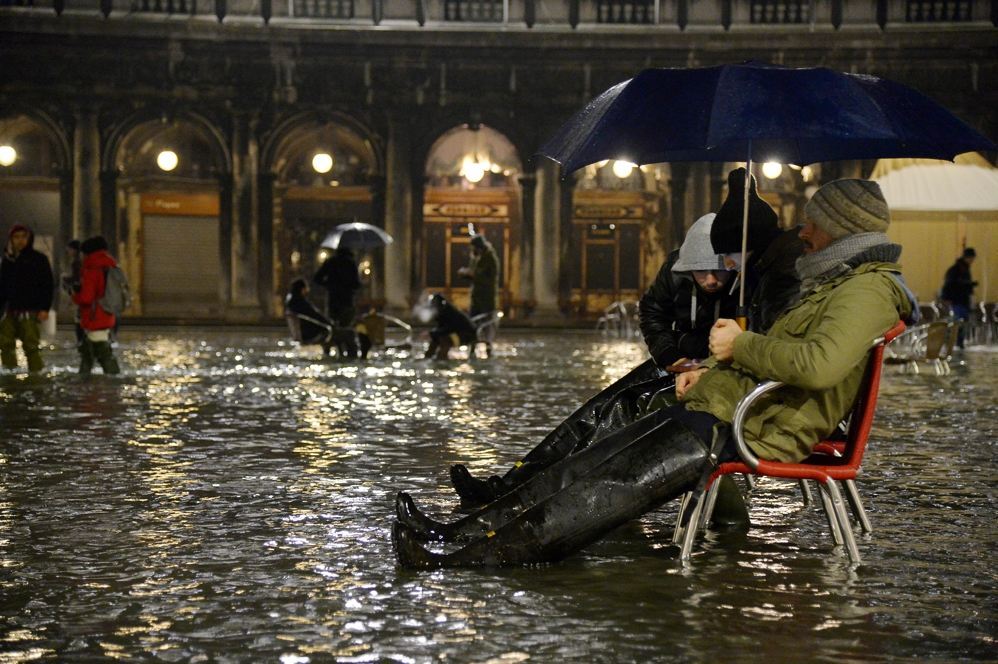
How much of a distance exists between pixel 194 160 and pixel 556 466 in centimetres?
2991

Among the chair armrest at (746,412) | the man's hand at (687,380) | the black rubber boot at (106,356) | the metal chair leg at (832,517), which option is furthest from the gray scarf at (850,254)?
the black rubber boot at (106,356)

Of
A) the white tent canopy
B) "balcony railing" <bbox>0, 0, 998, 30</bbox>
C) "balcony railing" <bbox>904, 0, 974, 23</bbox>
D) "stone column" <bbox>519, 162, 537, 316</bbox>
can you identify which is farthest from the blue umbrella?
"balcony railing" <bbox>904, 0, 974, 23</bbox>

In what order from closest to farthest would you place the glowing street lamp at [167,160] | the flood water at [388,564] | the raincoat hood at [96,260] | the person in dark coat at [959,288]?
the flood water at [388,564], the raincoat hood at [96,260], the person in dark coat at [959,288], the glowing street lamp at [167,160]

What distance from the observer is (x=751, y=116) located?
21.4 feet

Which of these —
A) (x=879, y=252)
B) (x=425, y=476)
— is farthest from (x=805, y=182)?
(x=879, y=252)

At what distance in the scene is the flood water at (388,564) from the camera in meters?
5.10

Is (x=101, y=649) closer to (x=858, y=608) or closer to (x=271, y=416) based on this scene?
(x=858, y=608)

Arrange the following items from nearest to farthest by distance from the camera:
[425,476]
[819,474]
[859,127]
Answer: [819,474], [859,127], [425,476]

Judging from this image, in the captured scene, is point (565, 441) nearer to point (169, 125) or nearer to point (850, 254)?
point (850, 254)

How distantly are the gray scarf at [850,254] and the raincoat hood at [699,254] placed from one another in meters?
1.00

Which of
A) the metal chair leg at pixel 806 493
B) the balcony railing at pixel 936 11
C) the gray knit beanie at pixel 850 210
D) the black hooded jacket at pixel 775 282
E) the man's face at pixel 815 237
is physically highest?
the balcony railing at pixel 936 11

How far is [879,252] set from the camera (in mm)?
6086

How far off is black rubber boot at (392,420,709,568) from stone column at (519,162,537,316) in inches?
1141

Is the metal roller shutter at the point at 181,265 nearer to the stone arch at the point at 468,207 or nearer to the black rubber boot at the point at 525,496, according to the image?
the stone arch at the point at 468,207
